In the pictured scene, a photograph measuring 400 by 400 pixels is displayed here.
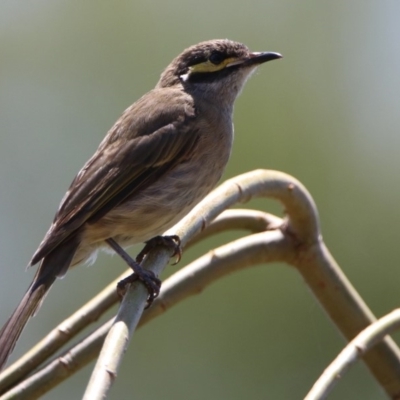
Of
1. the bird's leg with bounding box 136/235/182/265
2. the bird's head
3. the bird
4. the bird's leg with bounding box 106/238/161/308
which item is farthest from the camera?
the bird's head

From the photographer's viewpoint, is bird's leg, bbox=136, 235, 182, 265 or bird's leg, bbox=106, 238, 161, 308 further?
bird's leg, bbox=136, 235, 182, 265

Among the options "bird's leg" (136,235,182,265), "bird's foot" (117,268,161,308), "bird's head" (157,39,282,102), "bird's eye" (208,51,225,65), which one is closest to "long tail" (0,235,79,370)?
"bird's leg" (136,235,182,265)

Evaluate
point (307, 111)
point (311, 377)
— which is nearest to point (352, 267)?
point (311, 377)

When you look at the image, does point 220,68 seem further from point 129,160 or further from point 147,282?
point 147,282

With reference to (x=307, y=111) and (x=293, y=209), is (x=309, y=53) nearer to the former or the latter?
(x=307, y=111)

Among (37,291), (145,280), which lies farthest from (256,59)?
(145,280)

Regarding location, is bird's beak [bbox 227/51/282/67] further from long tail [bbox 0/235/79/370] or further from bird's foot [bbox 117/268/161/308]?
bird's foot [bbox 117/268/161/308]

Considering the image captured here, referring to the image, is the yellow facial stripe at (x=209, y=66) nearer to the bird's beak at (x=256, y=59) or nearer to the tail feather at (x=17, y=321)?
the bird's beak at (x=256, y=59)

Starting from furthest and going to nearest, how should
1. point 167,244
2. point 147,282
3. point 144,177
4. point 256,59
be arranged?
1. point 256,59
2. point 144,177
3. point 167,244
4. point 147,282
